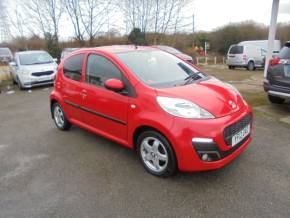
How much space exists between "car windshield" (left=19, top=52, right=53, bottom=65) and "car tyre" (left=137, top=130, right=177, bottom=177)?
893cm

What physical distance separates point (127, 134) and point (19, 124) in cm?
337

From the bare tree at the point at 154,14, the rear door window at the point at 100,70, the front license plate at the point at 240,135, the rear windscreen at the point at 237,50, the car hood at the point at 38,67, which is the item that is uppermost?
the bare tree at the point at 154,14

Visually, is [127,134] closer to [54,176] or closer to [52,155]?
[54,176]

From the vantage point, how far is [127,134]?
323cm

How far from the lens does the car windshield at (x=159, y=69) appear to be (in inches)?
128

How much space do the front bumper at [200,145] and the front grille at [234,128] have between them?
0.14 ft

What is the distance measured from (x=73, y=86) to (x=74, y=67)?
0.35 metres

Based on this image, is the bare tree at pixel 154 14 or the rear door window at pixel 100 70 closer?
the rear door window at pixel 100 70

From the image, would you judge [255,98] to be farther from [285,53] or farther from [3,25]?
[3,25]

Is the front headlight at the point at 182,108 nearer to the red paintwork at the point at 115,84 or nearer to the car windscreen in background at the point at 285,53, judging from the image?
the red paintwork at the point at 115,84

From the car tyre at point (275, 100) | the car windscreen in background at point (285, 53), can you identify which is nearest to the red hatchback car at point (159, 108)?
the car windscreen in background at point (285, 53)


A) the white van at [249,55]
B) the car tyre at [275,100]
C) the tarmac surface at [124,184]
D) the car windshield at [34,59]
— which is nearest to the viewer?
the tarmac surface at [124,184]

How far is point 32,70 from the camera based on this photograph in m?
9.82

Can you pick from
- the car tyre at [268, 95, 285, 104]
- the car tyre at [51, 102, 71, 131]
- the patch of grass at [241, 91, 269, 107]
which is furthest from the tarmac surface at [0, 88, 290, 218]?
the patch of grass at [241, 91, 269, 107]
